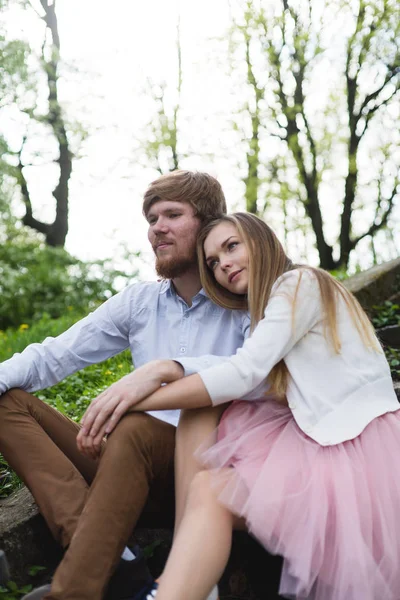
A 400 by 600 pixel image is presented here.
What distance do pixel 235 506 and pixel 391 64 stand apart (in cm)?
1068

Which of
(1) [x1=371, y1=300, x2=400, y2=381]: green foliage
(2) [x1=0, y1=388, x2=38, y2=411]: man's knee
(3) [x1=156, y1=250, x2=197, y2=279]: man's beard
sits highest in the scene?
(3) [x1=156, y1=250, x2=197, y2=279]: man's beard

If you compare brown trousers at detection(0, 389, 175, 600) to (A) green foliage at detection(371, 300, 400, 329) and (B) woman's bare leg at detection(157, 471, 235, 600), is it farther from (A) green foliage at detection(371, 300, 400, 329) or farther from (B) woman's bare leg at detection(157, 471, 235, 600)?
(A) green foliage at detection(371, 300, 400, 329)

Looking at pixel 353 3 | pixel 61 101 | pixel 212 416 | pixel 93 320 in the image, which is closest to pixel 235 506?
pixel 212 416

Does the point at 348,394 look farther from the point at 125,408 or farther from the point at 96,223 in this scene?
the point at 96,223

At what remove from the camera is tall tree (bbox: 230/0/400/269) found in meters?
10.8

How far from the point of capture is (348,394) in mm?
2270

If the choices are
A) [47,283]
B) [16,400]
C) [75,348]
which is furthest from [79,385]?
[47,283]

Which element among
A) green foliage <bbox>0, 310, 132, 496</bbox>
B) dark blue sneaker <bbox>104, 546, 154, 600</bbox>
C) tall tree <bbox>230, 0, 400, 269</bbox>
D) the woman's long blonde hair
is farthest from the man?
tall tree <bbox>230, 0, 400, 269</bbox>

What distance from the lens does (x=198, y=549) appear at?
1.88m

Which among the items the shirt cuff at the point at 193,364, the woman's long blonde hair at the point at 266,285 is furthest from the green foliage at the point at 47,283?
the shirt cuff at the point at 193,364

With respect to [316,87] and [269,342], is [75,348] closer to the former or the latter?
[269,342]

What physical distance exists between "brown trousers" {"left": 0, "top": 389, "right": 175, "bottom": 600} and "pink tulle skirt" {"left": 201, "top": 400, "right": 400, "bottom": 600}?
245mm

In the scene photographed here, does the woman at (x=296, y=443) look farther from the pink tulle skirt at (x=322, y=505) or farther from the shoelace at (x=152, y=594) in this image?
the shoelace at (x=152, y=594)

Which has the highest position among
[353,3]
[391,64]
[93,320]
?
[353,3]
